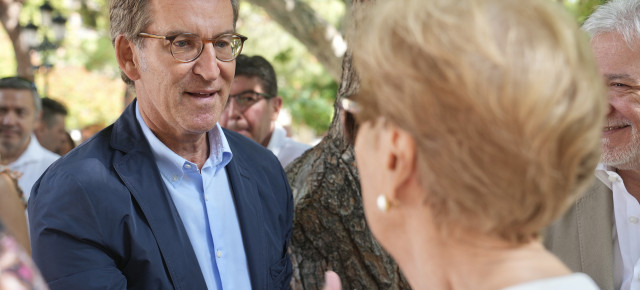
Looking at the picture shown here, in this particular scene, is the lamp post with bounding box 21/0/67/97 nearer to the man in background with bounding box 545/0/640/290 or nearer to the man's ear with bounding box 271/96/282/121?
the man's ear with bounding box 271/96/282/121

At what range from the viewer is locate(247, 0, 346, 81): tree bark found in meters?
8.92

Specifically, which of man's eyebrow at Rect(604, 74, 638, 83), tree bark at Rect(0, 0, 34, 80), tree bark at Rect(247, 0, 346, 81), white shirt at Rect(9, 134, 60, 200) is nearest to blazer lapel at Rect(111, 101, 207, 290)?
man's eyebrow at Rect(604, 74, 638, 83)

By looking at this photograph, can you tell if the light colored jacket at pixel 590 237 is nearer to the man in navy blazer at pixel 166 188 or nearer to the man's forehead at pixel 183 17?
the man in navy blazer at pixel 166 188

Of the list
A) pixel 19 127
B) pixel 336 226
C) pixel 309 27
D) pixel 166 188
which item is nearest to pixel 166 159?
pixel 166 188

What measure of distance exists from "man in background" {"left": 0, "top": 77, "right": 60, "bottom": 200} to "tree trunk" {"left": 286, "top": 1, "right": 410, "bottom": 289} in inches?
125

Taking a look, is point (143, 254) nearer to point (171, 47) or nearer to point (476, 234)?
point (171, 47)

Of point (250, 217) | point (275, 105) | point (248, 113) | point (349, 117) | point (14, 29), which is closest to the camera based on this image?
point (349, 117)

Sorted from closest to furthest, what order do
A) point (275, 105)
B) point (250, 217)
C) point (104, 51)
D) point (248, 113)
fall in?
point (250, 217), point (248, 113), point (275, 105), point (104, 51)

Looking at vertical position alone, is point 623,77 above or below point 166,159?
above

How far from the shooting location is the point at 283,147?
5.35 meters

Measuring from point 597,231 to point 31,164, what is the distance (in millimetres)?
4528

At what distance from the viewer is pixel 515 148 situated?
1.23m

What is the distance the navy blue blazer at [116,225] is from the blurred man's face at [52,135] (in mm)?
5169

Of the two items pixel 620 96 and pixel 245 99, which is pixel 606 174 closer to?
pixel 620 96
